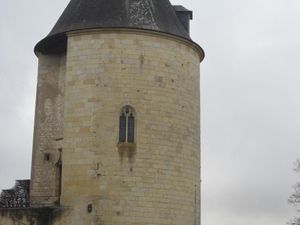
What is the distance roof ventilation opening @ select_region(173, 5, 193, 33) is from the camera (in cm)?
2772

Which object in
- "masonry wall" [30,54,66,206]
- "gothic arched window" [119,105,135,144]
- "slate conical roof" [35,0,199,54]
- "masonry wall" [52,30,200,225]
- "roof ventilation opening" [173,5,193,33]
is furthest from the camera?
"roof ventilation opening" [173,5,193,33]

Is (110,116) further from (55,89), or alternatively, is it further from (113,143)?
(55,89)

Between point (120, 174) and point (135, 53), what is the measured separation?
4.79 meters

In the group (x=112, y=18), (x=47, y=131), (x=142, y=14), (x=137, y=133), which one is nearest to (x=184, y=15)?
(x=142, y=14)

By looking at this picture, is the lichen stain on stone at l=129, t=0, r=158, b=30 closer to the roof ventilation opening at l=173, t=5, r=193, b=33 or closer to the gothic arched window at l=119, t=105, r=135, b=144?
the roof ventilation opening at l=173, t=5, r=193, b=33

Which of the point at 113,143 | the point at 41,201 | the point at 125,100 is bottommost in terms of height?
the point at 41,201

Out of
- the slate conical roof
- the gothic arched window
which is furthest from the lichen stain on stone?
the gothic arched window

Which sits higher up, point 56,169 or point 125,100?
point 125,100

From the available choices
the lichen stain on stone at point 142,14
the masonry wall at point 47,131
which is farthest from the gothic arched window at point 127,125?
the lichen stain on stone at point 142,14

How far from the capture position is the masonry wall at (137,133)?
75.8 feet

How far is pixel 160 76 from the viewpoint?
24.6m

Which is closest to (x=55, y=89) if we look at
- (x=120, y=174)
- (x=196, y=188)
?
(x=120, y=174)

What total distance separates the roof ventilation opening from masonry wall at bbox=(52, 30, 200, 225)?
2431 mm

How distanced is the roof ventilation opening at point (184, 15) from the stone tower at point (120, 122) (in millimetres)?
1182
